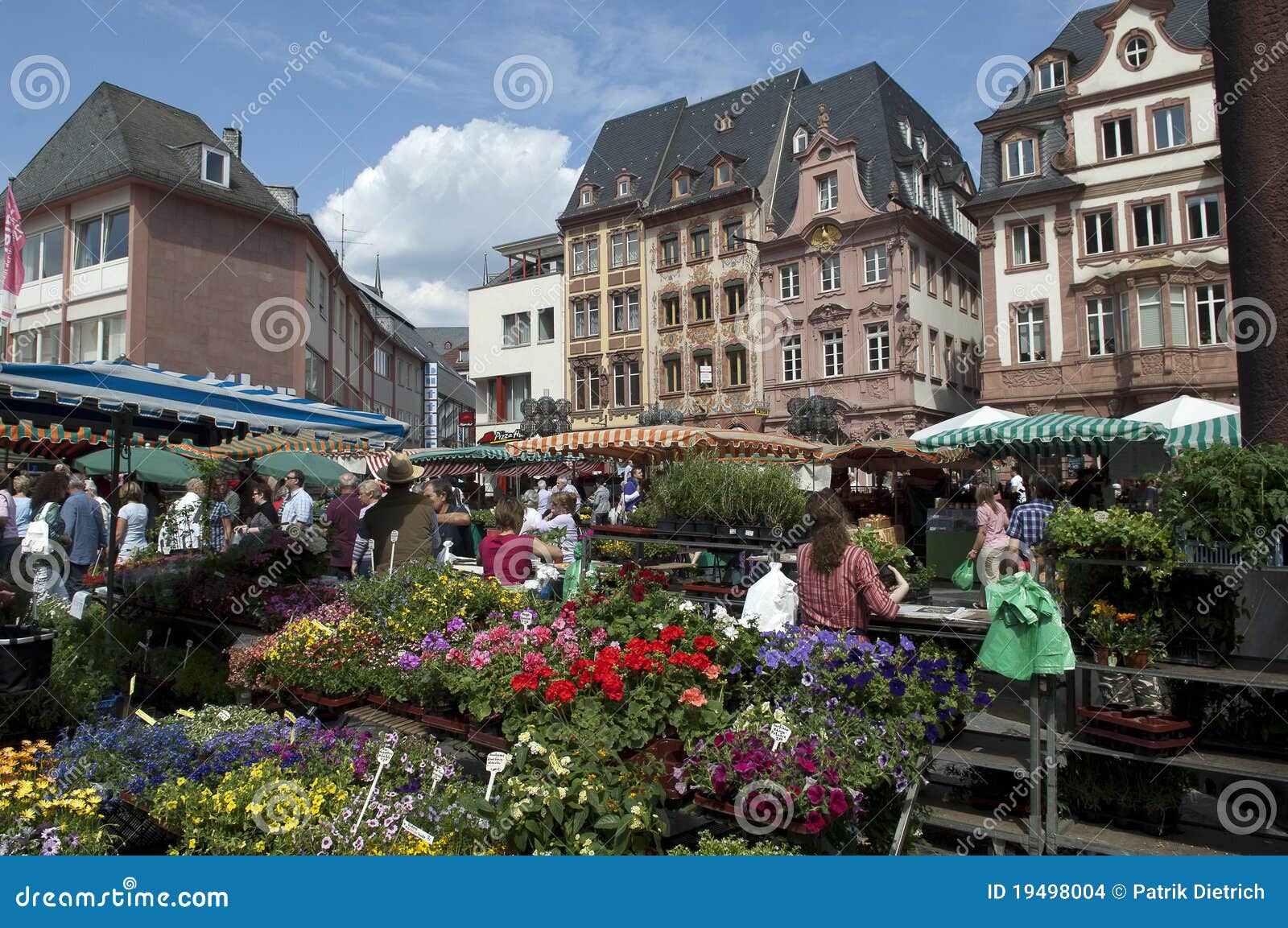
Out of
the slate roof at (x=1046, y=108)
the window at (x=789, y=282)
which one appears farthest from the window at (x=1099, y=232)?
the window at (x=789, y=282)

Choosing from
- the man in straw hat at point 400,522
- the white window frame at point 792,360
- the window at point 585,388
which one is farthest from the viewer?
the window at point 585,388

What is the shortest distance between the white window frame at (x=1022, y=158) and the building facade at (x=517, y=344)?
19.9m

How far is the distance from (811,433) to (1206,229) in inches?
509

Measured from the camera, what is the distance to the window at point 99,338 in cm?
2816

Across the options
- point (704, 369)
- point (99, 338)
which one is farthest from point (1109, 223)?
point (99, 338)

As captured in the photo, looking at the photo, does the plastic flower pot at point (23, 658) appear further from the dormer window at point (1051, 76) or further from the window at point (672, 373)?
the window at point (672, 373)

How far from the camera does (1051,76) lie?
30734 mm

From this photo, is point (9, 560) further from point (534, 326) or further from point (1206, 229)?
point (534, 326)

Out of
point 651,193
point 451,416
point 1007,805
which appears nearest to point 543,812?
point 1007,805

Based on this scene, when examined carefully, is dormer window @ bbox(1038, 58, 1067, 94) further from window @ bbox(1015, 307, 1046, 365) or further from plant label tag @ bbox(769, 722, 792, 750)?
plant label tag @ bbox(769, 722, 792, 750)

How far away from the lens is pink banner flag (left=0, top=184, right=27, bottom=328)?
80.8 ft

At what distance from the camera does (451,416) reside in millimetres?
71000

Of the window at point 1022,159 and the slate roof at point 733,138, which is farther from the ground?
the slate roof at point 733,138

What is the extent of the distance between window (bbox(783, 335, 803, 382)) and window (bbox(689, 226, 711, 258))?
5.56m
